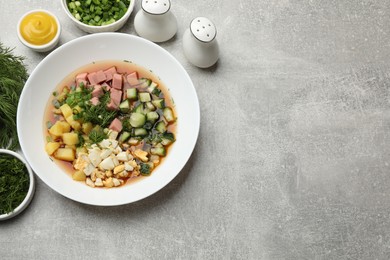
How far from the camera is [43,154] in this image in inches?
93.7

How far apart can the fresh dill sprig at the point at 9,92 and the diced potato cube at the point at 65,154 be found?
0.20m

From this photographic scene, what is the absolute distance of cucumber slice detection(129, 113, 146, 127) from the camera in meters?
2.42

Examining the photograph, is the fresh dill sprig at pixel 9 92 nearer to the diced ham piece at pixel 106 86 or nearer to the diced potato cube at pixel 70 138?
the diced potato cube at pixel 70 138

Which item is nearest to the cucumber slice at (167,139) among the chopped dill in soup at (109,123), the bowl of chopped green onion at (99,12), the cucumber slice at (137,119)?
the chopped dill in soup at (109,123)

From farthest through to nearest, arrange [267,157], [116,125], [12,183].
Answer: [267,157], [116,125], [12,183]

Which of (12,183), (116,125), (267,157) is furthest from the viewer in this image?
(267,157)

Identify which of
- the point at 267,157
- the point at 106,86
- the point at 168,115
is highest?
the point at 106,86

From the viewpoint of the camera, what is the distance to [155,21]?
2.42 meters

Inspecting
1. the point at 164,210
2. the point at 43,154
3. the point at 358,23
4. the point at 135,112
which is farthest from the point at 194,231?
the point at 358,23

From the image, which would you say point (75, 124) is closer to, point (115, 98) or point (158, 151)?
point (115, 98)

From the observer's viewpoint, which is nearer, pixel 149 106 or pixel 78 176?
pixel 78 176

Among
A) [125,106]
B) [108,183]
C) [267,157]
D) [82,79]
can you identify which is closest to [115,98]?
[125,106]

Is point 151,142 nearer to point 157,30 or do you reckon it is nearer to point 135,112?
point 135,112

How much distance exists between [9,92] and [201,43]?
0.85 m
